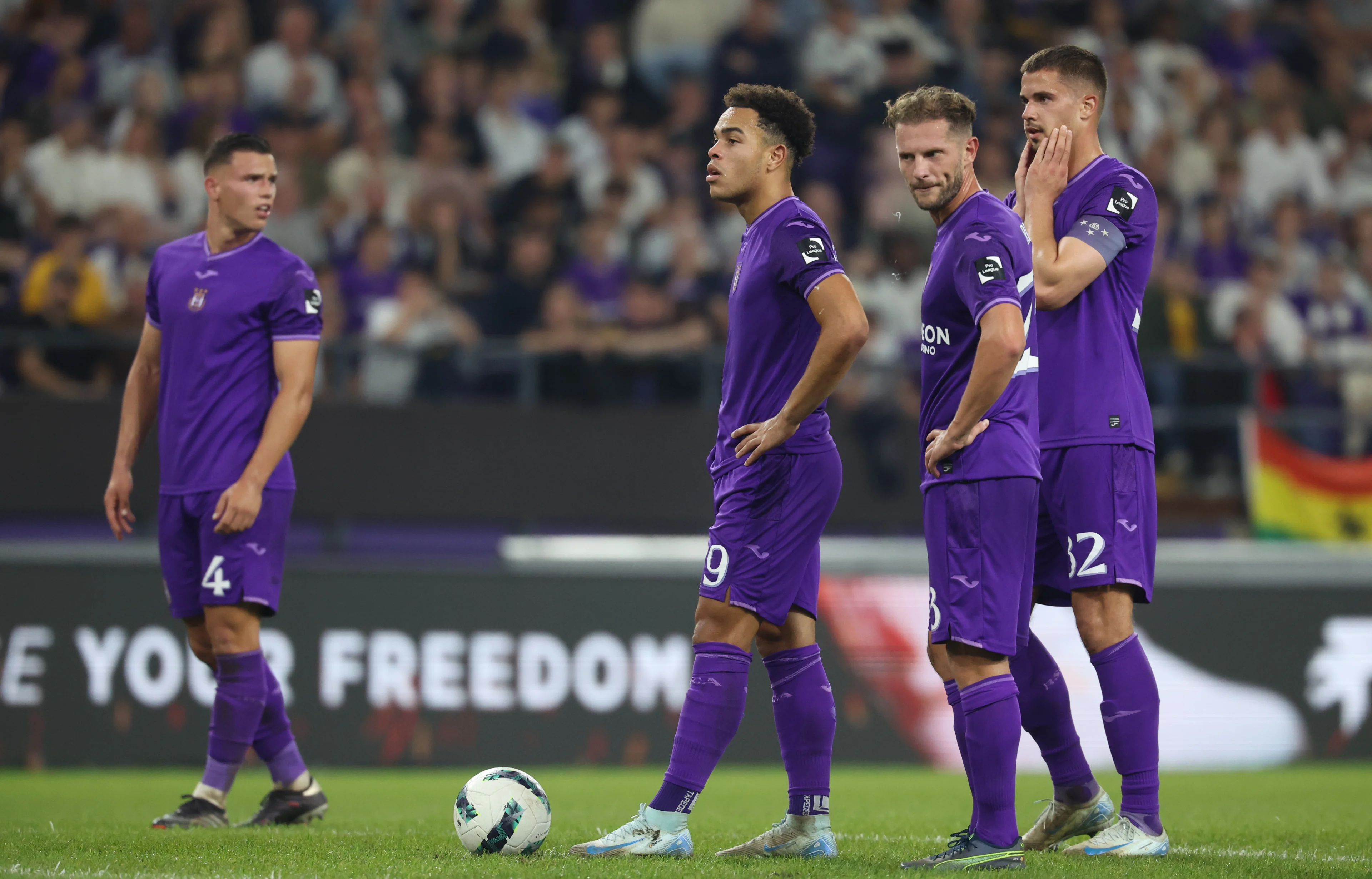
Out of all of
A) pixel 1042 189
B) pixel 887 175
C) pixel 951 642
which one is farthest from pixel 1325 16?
pixel 951 642

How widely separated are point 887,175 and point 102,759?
25.5 feet

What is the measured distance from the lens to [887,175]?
43.2ft

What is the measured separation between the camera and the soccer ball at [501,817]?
5.07 metres

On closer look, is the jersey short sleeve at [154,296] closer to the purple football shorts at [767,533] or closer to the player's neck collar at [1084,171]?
the purple football shorts at [767,533]

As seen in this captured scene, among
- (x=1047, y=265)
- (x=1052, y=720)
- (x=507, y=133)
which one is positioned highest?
(x=507, y=133)

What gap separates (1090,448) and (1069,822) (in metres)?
→ 1.36

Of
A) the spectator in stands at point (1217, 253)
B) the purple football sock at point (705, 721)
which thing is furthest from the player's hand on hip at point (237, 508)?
the spectator in stands at point (1217, 253)

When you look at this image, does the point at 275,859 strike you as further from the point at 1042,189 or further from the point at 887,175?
the point at 887,175

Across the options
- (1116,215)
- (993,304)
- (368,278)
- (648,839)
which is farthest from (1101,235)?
(368,278)

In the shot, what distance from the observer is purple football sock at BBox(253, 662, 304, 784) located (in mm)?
6422

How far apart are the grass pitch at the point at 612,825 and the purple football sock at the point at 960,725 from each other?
265mm

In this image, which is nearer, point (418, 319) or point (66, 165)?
point (418, 319)

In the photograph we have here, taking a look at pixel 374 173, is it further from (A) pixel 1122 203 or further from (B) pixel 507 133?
(A) pixel 1122 203

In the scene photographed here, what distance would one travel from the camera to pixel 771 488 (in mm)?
5156
